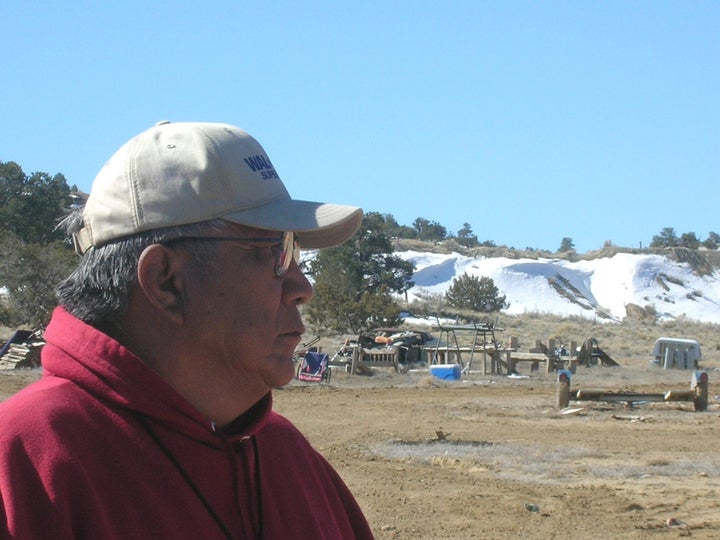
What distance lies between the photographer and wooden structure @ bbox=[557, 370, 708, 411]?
17.9m

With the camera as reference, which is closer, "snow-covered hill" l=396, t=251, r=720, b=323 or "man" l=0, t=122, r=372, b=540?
"man" l=0, t=122, r=372, b=540

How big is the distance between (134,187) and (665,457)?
1150 cm

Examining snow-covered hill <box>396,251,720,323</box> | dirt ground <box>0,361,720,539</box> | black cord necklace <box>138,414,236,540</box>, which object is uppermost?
snow-covered hill <box>396,251,720,323</box>

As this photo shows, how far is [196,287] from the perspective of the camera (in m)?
2.14

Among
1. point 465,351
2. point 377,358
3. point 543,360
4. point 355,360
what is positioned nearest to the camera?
point 355,360

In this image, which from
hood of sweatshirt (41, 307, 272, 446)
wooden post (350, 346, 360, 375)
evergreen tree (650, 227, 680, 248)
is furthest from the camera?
evergreen tree (650, 227, 680, 248)

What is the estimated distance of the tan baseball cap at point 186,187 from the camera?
208cm

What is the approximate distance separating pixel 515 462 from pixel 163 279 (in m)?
10.2

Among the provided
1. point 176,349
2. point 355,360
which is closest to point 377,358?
point 355,360

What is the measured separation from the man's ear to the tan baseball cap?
0.19 ft

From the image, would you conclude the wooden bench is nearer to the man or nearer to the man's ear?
the man

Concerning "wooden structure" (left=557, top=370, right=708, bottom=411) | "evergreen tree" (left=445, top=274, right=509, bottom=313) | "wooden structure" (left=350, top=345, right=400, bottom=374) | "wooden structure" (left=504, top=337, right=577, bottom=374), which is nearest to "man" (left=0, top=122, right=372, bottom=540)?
"wooden structure" (left=557, top=370, right=708, bottom=411)

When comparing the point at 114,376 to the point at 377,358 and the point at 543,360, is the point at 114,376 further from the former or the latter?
the point at 543,360

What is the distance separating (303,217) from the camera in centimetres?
223
